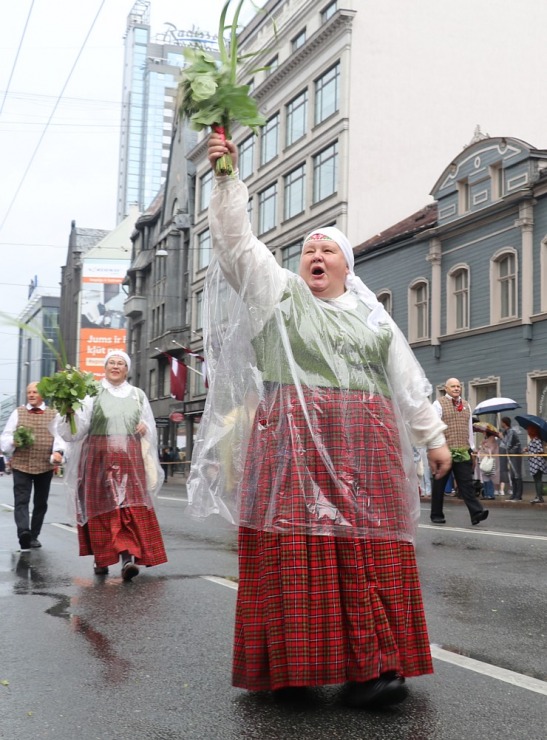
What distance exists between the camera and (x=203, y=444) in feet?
13.8

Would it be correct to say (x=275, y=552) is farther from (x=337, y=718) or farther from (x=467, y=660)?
(x=467, y=660)

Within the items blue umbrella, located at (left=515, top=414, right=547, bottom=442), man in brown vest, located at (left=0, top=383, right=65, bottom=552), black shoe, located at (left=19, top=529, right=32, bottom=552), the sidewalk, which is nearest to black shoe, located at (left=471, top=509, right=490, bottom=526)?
man in brown vest, located at (left=0, top=383, right=65, bottom=552)

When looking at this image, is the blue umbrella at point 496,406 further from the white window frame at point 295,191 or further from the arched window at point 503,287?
the white window frame at point 295,191

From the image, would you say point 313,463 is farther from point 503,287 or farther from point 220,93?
point 503,287

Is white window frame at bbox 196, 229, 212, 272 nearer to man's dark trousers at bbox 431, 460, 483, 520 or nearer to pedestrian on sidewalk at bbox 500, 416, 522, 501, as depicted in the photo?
pedestrian on sidewalk at bbox 500, 416, 522, 501

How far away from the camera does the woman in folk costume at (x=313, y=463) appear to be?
373cm

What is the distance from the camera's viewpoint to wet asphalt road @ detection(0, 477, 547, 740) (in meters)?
3.50

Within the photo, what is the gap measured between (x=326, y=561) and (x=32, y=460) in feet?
23.8

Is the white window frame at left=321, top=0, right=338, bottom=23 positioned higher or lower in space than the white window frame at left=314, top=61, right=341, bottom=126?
higher

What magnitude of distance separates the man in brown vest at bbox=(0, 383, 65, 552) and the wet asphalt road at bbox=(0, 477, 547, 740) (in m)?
1.81

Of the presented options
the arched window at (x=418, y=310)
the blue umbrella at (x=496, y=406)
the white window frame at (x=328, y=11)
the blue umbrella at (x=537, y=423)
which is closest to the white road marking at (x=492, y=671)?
the blue umbrella at (x=537, y=423)

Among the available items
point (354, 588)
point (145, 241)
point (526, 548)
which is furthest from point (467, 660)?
point (145, 241)

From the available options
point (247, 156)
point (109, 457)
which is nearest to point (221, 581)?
point (109, 457)

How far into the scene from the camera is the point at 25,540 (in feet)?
32.3
